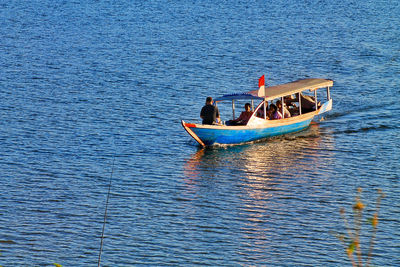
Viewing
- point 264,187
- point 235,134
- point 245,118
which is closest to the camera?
point 264,187

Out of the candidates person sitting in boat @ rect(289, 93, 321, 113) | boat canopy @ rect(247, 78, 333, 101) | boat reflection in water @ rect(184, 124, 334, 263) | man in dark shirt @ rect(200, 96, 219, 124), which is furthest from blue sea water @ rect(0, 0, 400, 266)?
boat canopy @ rect(247, 78, 333, 101)

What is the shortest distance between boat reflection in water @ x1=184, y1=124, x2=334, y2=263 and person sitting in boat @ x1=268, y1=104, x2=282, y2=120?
2.94 feet

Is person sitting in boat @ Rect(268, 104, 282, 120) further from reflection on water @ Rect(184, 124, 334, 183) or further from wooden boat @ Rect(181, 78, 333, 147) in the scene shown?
reflection on water @ Rect(184, 124, 334, 183)

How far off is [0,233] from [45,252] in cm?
182

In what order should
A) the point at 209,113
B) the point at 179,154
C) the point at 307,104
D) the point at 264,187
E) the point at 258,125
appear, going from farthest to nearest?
the point at 307,104 < the point at 258,125 < the point at 209,113 < the point at 179,154 < the point at 264,187

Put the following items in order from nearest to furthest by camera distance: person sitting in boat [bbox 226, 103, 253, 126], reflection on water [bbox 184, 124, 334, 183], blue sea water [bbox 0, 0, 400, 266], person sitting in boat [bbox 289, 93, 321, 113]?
blue sea water [bbox 0, 0, 400, 266]
reflection on water [bbox 184, 124, 334, 183]
person sitting in boat [bbox 226, 103, 253, 126]
person sitting in boat [bbox 289, 93, 321, 113]

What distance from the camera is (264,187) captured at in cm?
2003

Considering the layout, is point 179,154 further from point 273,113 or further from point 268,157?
point 273,113

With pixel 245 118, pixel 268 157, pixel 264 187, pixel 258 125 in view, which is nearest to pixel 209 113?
pixel 245 118

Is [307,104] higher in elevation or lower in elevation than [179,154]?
higher

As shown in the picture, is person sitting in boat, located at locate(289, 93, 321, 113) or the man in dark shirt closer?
the man in dark shirt

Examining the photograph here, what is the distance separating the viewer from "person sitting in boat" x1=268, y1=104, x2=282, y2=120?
85.0 ft

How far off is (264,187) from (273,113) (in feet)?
21.4

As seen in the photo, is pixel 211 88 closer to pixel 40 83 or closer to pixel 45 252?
pixel 40 83
